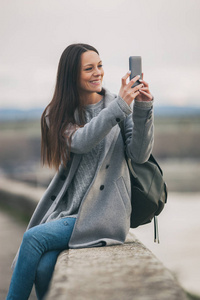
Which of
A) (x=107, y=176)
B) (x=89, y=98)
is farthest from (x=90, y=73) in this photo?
(x=107, y=176)

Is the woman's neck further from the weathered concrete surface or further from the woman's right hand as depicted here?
the weathered concrete surface

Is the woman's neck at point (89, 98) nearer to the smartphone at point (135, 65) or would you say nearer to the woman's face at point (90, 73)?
the woman's face at point (90, 73)

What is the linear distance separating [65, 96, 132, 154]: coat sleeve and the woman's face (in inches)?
8.2

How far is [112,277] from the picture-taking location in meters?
1.75

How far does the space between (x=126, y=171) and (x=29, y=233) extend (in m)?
0.49

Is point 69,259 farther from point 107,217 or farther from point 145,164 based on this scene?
point 145,164

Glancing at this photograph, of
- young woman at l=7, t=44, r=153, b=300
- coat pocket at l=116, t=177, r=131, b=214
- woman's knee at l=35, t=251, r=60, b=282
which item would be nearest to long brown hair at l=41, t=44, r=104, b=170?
young woman at l=7, t=44, r=153, b=300

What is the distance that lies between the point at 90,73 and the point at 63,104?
179 mm

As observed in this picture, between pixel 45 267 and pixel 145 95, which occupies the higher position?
pixel 145 95

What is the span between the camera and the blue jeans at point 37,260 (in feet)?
6.83

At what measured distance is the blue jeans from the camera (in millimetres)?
2082

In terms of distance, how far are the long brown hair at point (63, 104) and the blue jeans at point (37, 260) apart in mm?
321

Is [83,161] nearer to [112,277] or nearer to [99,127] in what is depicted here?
[99,127]

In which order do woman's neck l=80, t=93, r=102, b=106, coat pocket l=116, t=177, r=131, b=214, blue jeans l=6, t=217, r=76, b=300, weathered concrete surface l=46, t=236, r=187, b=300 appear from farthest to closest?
woman's neck l=80, t=93, r=102, b=106 < coat pocket l=116, t=177, r=131, b=214 < blue jeans l=6, t=217, r=76, b=300 < weathered concrete surface l=46, t=236, r=187, b=300
